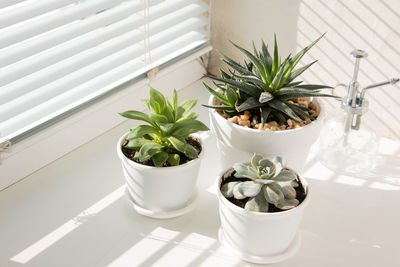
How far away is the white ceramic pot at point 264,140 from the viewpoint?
1216 mm

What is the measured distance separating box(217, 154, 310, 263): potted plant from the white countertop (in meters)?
0.04

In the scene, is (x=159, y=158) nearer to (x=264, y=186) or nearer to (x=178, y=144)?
(x=178, y=144)

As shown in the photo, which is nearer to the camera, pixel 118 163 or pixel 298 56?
pixel 298 56

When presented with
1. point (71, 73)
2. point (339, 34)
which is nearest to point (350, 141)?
point (339, 34)

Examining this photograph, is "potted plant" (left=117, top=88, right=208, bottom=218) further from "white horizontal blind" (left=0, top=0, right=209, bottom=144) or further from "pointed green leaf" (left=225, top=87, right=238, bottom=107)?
"white horizontal blind" (left=0, top=0, right=209, bottom=144)

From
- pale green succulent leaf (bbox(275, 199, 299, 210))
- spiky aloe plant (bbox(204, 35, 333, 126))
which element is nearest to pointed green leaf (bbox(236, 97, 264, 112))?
spiky aloe plant (bbox(204, 35, 333, 126))

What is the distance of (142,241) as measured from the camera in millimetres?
1212

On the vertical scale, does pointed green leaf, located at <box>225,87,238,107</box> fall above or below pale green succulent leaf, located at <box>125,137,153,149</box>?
above

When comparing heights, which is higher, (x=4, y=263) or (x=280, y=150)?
(x=280, y=150)

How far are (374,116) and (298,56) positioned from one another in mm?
438

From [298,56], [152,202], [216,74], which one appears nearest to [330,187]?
[298,56]

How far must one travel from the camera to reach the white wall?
1474 mm

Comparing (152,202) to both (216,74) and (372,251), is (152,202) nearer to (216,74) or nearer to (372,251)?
(372,251)

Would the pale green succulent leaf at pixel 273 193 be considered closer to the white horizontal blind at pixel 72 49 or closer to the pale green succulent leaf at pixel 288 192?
the pale green succulent leaf at pixel 288 192
